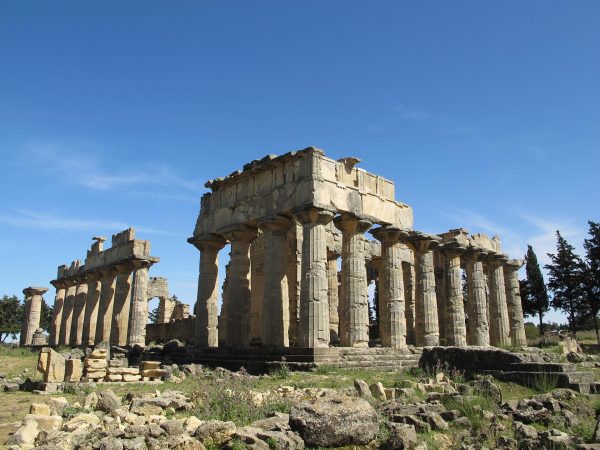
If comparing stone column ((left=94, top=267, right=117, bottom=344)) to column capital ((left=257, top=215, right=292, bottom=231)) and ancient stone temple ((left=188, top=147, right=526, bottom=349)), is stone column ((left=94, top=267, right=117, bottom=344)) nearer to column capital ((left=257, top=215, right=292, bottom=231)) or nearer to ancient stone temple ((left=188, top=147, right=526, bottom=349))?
ancient stone temple ((left=188, top=147, right=526, bottom=349))

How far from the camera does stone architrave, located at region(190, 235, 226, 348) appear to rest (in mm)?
23281

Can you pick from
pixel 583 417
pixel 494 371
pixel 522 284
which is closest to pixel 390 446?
pixel 583 417

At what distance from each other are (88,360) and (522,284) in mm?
41693

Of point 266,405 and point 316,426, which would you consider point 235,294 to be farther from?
point 316,426

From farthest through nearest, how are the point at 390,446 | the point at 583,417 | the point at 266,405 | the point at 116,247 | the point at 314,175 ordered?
the point at 116,247
the point at 314,175
the point at 266,405
the point at 583,417
the point at 390,446

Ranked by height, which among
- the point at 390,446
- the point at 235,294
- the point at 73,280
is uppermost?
the point at 73,280

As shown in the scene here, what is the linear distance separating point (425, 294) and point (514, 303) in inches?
409

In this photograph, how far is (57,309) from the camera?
40.8 meters

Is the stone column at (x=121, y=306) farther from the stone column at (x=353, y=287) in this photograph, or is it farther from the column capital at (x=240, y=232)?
the stone column at (x=353, y=287)

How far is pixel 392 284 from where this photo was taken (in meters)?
22.1

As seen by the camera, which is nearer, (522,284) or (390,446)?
(390,446)

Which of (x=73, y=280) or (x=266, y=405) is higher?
(x=73, y=280)

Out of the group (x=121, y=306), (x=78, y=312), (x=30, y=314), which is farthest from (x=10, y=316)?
(x=121, y=306)

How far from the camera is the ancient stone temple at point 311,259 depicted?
19.3 m
